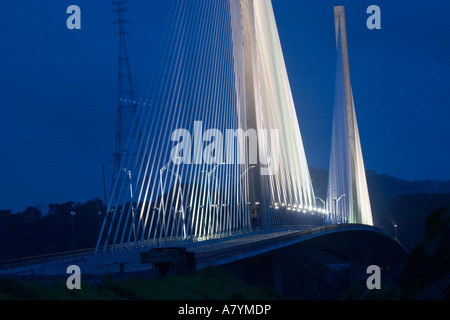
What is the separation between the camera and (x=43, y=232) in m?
78.6

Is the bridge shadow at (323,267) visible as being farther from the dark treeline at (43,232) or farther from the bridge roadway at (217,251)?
the dark treeline at (43,232)

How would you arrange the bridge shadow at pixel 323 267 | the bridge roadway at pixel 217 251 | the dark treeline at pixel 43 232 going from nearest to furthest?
the bridge roadway at pixel 217 251 < the bridge shadow at pixel 323 267 < the dark treeline at pixel 43 232

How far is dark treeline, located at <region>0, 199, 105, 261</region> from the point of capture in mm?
73750

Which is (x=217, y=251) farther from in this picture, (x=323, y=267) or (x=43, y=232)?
(x=323, y=267)

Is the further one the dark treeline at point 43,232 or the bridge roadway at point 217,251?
the dark treeline at point 43,232

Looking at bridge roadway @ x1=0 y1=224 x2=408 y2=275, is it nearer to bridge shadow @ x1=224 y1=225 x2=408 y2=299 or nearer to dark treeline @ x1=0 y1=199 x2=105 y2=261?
bridge shadow @ x1=224 y1=225 x2=408 y2=299

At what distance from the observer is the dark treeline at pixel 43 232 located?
73750 millimetres

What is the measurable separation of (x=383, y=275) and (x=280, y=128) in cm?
4355

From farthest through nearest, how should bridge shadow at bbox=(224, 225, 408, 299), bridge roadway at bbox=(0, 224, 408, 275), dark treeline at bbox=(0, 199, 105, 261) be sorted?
dark treeline at bbox=(0, 199, 105, 261), bridge shadow at bbox=(224, 225, 408, 299), bridge roadway at bbox=(0, 224, 408, 275)

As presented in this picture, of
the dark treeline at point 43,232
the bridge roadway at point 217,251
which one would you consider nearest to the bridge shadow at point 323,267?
the bridge roadway at point 217,251

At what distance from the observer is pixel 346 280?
107 m

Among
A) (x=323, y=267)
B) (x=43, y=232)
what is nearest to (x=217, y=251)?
(x=43, y=232)

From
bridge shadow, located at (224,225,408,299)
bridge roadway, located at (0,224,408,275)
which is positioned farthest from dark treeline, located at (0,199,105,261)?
bridge roadway, located at (0,224,408,275)
